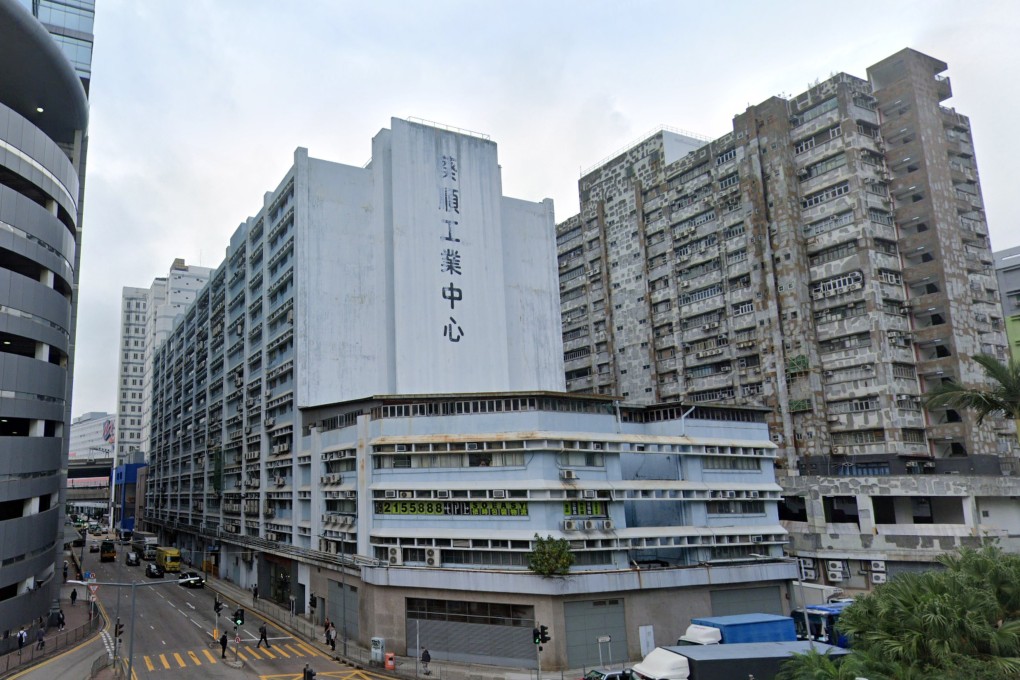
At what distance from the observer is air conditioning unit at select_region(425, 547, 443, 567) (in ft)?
148

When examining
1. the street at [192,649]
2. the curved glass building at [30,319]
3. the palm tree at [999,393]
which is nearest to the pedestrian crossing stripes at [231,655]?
the street at [192,649]

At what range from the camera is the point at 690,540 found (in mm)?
47469

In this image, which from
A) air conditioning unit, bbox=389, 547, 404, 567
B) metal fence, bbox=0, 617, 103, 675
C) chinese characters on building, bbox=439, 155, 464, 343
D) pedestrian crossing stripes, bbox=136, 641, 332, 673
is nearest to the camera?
metal fence, bbox=0, 617, 103, 675

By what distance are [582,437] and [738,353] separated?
35.9 m

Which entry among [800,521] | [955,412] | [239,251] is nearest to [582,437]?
[800,521]

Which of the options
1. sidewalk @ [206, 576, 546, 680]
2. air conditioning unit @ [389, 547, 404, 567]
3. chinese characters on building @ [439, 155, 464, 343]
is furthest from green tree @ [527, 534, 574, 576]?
chinese characters on building @ [439, 155, 464, 343]

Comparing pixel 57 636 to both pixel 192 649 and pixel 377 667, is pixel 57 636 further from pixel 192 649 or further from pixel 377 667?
pixel 377 667

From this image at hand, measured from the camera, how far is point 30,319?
157ft

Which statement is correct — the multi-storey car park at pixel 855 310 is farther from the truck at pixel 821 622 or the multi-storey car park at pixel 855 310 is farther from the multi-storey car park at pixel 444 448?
the truck at pixel 821 622

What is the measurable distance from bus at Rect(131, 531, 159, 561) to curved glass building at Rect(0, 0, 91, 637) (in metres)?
42.5

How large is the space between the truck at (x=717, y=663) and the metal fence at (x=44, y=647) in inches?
1350

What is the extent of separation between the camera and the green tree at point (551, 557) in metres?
41.4

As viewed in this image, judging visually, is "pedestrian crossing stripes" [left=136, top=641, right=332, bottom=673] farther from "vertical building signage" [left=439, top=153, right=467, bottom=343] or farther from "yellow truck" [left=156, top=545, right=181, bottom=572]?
"yellow truck" [left=156, top=545, right=181, bottom=572]

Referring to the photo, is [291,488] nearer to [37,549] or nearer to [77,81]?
[37,549]
